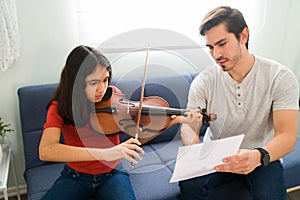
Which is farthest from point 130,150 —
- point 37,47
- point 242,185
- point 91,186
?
point 37,47

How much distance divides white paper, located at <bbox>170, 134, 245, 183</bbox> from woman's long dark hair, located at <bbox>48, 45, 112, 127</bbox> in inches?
13.2

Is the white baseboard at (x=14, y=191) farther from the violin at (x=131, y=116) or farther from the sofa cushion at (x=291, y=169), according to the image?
the sofa cushion at (x=291, y=169)

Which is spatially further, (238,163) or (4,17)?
(4,17)

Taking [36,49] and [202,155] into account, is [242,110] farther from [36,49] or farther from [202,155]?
[36,49]

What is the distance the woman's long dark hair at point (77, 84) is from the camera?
0.96 meters

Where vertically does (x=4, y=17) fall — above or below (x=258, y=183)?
above

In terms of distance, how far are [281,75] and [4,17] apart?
1.21 metres

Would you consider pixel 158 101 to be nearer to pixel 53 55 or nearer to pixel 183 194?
pixel 183 194

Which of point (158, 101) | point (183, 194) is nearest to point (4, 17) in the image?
point (158, 101)

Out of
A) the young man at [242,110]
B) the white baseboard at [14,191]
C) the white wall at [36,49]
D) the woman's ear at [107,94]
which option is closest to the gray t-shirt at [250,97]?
the young man at [242,110]

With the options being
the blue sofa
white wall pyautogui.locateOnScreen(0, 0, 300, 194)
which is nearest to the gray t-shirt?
the blue sofa

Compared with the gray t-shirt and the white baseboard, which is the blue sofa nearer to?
the gray t-shirt

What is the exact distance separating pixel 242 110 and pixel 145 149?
470mm

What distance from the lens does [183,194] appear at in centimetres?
128
